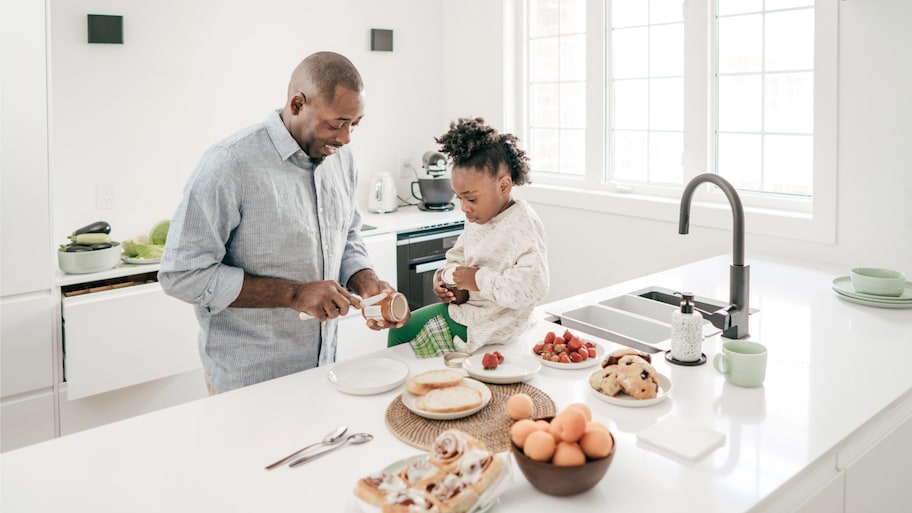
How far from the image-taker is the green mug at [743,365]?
1.55 meters

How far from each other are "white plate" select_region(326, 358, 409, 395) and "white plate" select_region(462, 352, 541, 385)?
16 cm

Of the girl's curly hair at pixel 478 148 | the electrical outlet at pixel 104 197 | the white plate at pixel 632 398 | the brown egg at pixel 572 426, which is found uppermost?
the girl's curly hair at pixel 478 148

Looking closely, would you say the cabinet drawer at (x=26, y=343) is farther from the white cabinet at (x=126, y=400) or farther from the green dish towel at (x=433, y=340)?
the green dish towel at (x=433, y=340)

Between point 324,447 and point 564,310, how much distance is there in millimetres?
1113

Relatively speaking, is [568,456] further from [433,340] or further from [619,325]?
[619,325]

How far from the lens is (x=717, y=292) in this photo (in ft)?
7.82

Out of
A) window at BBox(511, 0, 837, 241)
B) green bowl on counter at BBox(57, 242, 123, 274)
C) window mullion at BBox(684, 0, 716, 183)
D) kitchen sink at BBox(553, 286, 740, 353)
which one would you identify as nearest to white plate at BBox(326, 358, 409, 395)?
kitchen sink at BBox(553, 286, 740, 353)

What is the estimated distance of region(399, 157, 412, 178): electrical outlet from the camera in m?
4.35

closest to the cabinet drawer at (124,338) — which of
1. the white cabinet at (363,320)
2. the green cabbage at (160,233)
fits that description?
the green cabbage at (160,233)

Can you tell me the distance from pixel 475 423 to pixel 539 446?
1.02ft

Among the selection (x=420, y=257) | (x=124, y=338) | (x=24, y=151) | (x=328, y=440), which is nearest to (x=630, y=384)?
(x=328, y=440)

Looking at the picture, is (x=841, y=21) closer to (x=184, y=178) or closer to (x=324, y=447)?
(x=324, y=447)

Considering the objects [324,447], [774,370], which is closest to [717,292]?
[774,370]

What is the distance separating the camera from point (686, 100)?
3.10m
